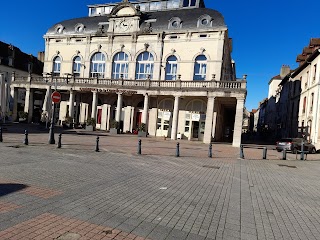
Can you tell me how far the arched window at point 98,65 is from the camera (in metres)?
31.7

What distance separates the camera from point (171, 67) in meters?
29.0

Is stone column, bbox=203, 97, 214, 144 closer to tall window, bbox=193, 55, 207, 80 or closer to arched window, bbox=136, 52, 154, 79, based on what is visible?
tall window, bbox=193, 55, 207, 80

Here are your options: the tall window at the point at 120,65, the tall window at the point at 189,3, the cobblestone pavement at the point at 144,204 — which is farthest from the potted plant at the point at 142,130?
the tall window at the point at 189,3

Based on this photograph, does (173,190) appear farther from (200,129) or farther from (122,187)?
(200,129)

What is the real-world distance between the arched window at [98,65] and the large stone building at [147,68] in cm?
13

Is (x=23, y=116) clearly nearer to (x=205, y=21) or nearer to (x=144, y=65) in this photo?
(x=144, y=65)

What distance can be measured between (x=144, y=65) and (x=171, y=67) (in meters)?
3.41

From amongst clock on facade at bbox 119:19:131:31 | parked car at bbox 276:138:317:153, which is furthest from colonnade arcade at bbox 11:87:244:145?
clock on facade at bbox 119:19:131:31

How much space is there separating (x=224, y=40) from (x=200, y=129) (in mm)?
10231

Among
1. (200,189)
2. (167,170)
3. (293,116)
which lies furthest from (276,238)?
(293,116)

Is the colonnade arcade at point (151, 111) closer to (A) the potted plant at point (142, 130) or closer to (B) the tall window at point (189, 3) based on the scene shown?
(A) the potted plant at point (142, 130)

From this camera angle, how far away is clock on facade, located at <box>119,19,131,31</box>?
99.7 ft

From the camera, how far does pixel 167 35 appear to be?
28781 mm

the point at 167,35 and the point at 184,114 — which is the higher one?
the point at 167,35
